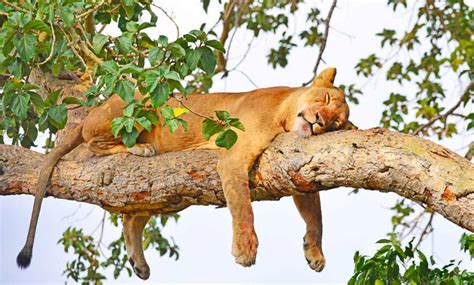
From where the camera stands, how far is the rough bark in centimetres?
368

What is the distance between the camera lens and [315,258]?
5.04 meters

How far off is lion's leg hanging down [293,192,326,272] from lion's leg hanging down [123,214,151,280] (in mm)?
1222

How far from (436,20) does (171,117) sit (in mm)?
5150

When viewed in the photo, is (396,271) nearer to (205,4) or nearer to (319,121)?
(319,121)

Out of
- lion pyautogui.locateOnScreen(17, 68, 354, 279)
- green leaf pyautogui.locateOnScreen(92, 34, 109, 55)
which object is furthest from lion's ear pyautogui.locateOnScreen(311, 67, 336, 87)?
green leaf pyautogui.locateOnScreen(92, 34, 109, 55)

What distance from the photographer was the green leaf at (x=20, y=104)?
4.54 metres

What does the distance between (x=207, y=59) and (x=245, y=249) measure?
1.01 meters

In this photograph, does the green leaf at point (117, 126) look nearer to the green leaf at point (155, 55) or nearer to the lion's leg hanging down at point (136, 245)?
the green leaf at point (155, 55)

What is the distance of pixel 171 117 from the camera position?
4.17 m

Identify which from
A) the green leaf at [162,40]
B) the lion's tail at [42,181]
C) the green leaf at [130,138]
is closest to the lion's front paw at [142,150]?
the lion's tail at [42,181]

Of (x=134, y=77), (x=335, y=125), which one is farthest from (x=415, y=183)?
(x=134, y=77)

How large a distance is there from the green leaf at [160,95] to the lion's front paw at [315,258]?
4.91 feet

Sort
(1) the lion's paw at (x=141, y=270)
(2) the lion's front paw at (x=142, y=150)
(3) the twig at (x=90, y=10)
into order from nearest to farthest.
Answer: (3) the twig at (x=90, y=10), (2) the lion's front paw at (x=142, y=150), (1) the lion's paw at (x=141, y=270)

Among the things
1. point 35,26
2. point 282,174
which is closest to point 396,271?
point 282,174
